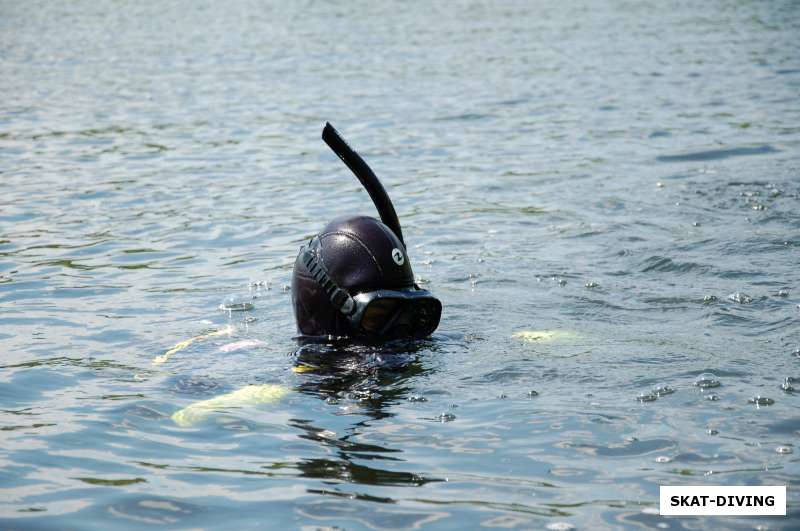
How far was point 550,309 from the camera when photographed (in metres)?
7.71

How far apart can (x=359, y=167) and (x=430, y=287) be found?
2.61m

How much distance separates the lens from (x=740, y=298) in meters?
7.58

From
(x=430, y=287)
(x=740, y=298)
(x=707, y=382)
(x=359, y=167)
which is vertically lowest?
(x=430, y=287)

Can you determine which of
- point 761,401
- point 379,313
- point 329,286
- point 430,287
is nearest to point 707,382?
point 761,401

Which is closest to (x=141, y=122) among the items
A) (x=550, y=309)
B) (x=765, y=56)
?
(x=550, y=309)

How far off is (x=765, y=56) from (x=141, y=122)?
39.9ft

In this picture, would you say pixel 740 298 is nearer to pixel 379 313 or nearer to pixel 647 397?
pixel 647 397

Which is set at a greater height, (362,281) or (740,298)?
(362,281)

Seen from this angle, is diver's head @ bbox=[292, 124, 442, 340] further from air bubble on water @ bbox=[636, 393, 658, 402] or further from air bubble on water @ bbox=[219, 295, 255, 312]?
air bubble on water @ bbox=[219, 295, 255, 312]

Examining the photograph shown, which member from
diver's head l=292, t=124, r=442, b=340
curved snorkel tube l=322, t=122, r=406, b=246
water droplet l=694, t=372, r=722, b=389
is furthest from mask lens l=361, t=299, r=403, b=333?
water droplet l=694, t=372, r=722, b=389

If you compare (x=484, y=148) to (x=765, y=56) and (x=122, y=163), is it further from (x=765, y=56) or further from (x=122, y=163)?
(x=765, y=56)

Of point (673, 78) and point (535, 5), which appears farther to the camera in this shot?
point (535, 5)

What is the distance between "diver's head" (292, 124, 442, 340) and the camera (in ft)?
20.2

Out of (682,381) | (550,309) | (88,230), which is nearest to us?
(682,381)
